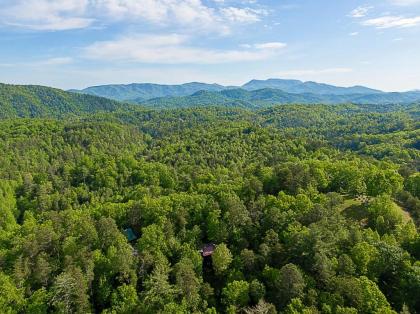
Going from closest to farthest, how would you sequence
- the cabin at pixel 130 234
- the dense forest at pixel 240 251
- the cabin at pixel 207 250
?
1. the dense forest at pixel 240 251
2. the cabin at pixel 207 250
3. the cabin at pixel 130 234

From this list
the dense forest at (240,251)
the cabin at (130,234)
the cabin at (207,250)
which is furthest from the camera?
the cabin at (130,234)

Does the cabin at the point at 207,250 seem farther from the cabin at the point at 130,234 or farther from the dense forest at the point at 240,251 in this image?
the cabin at the point at 130,234

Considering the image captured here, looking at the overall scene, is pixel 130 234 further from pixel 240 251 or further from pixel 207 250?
pixel 240 251

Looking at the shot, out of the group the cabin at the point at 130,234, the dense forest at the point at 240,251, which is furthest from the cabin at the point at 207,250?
the cabin at the point at 130,234

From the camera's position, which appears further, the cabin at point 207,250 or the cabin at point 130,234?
the cabin at point 130,234

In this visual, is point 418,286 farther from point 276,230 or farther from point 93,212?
point 93,212
